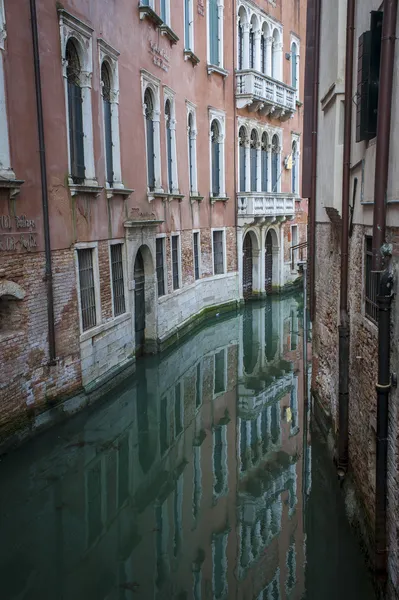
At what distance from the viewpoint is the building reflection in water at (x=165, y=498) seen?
226 inches

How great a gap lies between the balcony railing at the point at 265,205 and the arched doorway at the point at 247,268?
1203 mm

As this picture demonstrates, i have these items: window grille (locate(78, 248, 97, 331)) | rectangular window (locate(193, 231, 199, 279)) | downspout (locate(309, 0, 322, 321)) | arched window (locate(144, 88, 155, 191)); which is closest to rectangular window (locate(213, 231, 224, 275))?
rectangular window (locate(193, 231, 199, 279))

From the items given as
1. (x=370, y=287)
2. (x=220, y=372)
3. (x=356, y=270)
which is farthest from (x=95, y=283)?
(x=370, y=287)

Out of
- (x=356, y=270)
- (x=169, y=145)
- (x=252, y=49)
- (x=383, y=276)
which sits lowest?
(x=356, y=270)

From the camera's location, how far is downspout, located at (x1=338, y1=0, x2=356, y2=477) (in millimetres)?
6387

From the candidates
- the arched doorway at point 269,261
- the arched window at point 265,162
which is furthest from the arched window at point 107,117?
the arched doorway at point 269,261

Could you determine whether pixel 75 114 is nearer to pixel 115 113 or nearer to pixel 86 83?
pixel 86 83

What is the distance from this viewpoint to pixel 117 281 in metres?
11.9

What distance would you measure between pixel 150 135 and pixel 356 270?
8345 millimetres

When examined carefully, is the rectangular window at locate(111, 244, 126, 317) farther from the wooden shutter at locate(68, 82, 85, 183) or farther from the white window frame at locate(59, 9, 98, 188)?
the wooden shutter at locate(68, 82, 85, 183)

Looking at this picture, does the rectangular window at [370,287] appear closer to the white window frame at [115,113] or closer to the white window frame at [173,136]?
the white window frame at [115,113]

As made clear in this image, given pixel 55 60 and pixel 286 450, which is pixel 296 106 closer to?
pixel 55 60

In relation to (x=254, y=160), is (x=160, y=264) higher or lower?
lower

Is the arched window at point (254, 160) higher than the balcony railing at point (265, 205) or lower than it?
higher
